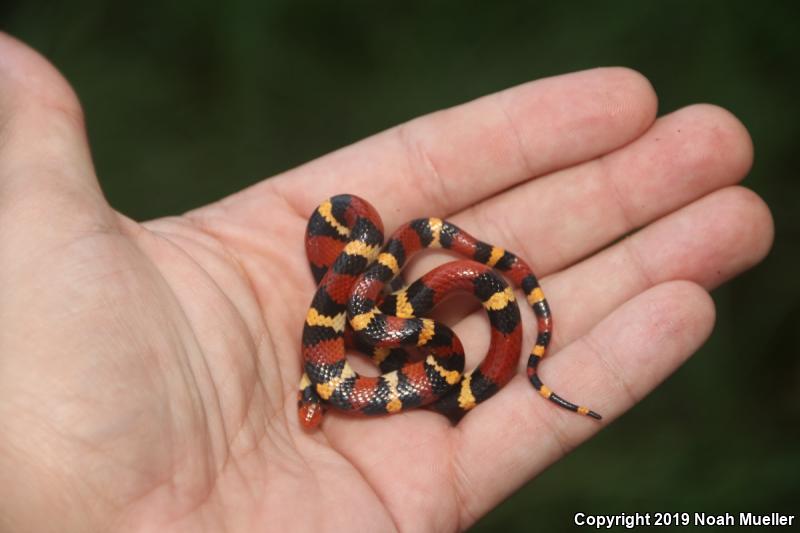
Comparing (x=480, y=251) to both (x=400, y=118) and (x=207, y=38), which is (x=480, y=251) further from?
(x=207, y=38)

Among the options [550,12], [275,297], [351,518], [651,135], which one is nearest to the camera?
[351,518]

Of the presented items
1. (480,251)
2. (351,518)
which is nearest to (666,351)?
(480,251)

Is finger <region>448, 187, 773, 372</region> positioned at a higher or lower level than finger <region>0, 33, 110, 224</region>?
lower

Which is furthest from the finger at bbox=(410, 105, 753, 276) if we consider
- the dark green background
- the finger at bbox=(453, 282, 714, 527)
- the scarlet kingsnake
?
the dark green background

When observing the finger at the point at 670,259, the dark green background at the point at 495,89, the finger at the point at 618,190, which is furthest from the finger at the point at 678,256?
the dark green background at the point at 495,89
